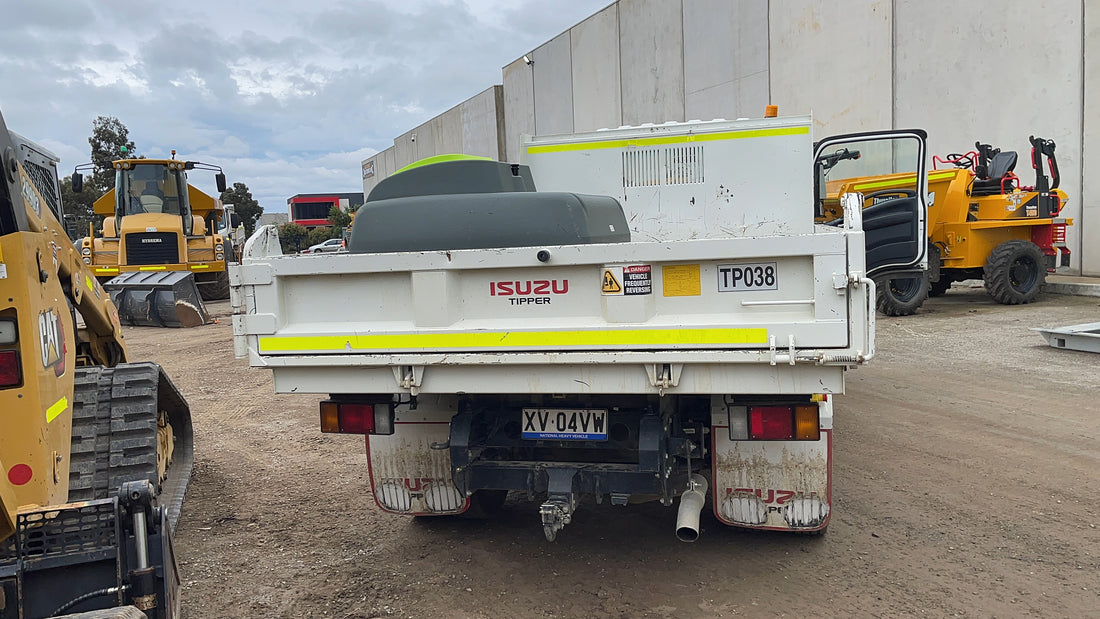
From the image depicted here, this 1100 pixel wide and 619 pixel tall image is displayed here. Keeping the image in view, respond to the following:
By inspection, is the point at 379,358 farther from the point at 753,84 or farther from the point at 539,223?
the point at 753,84

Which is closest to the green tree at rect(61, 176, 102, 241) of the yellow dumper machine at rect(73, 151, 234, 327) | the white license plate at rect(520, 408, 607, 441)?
the yellow dumper machine at rect(73, 151, 234, 327)

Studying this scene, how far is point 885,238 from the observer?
6.50m

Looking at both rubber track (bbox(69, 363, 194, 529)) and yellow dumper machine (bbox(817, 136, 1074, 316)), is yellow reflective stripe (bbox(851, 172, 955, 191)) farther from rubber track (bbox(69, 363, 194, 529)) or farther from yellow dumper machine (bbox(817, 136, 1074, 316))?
rubber track (bbox(69, 363, 194, 529))

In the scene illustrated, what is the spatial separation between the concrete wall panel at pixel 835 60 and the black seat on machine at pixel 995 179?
477 centimetres

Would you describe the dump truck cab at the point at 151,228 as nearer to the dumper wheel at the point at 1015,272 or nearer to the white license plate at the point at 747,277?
the dumper wheel at the point at 1015,272

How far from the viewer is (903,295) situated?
39.4 ft

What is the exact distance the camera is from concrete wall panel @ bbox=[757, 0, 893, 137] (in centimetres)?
1769

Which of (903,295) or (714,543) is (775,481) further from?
(903,295)

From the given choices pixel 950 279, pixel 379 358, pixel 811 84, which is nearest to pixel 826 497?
pixel 379 358

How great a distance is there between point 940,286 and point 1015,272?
1.35 meters

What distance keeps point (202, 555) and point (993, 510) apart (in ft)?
13.9

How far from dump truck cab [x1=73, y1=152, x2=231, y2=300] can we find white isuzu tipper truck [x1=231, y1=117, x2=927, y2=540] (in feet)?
47.0

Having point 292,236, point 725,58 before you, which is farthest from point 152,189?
point 292,236

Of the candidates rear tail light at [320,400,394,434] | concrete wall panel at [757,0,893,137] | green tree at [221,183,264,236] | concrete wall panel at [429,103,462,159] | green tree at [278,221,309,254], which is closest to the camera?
rear tail light at [320,400,394,434]
